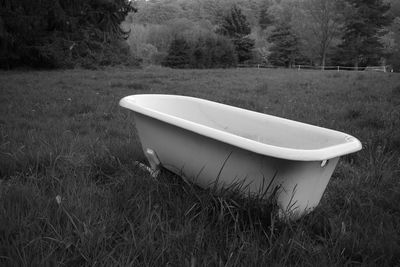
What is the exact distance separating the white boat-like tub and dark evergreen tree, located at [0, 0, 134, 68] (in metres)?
11.3

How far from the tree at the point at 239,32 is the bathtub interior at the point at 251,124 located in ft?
89.8

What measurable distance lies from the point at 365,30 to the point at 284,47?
21.9ft

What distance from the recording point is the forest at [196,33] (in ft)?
43.4

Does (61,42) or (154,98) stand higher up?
(61,42)

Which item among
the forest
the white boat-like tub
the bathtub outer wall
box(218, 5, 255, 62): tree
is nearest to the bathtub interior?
the white boat-like tub

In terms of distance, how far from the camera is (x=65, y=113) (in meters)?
4.57

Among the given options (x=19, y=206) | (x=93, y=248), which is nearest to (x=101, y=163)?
(x=19, y=206)

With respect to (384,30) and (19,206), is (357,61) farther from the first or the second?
(19,206)

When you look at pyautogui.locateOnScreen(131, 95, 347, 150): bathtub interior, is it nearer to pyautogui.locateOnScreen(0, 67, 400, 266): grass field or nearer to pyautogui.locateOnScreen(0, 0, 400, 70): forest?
pyautogui.locateOnScreen(0, 67, 400, 266): grass field

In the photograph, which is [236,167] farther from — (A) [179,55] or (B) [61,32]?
(A) [179,55]

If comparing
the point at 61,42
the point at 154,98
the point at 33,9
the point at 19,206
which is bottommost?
the point at 19,206

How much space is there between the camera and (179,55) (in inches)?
842

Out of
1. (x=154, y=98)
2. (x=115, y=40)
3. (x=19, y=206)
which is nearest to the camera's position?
→ (x=19, y=206)

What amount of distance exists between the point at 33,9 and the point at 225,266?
13.1 meters
